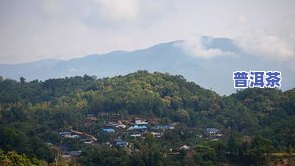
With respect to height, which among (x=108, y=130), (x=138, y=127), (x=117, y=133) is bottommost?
(x=117, y=133)

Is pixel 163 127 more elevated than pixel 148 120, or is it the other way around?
pixel 148 120

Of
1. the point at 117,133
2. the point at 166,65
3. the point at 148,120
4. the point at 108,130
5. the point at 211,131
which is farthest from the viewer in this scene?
the point at 166,65

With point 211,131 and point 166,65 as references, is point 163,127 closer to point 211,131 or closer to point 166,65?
point 211,131

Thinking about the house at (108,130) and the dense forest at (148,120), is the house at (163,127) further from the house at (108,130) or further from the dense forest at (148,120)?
the house at (108,130)

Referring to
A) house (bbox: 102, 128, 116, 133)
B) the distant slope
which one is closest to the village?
house (bbox: 102, 128, 116, 133)

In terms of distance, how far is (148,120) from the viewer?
33.3m

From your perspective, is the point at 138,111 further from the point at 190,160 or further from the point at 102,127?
the point at 190,160

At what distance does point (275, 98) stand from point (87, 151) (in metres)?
16.7

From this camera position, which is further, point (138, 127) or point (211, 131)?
point (138, 127)

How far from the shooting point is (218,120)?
109 ft

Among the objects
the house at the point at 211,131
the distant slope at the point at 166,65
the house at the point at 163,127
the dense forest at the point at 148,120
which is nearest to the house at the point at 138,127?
the dense forest at the point at 148,120

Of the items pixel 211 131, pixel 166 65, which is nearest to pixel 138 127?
pixel 211 131

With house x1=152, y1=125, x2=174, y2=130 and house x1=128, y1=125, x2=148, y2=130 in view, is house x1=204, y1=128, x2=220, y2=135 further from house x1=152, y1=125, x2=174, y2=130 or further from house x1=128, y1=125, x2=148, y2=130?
house x1=128, y1=125, x2=148, y2=130

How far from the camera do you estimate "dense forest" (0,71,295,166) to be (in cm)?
2177
